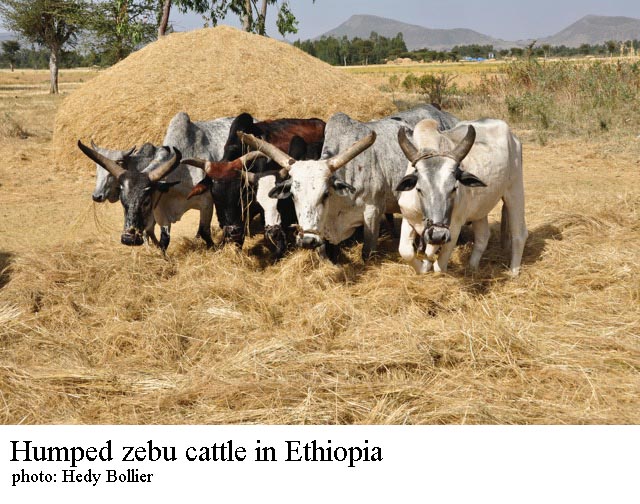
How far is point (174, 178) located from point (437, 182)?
347 centimetres

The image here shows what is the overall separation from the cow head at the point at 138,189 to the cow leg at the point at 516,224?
3.61 metres

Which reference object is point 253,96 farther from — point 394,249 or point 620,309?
point 620,309

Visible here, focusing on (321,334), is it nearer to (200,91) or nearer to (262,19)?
(200,91)

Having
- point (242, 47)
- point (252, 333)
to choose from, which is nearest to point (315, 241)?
point (252, 333)

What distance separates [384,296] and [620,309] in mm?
1937

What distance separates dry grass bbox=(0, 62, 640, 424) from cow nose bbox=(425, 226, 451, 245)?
611 millimetres

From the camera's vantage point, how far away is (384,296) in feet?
18.5

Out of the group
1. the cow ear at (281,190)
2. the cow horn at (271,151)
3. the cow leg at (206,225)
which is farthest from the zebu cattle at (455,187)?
Result: the cow leg at (206,225)

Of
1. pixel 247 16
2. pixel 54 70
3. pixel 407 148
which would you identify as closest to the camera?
pixel 407 148

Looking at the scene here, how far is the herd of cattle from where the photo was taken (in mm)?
5637

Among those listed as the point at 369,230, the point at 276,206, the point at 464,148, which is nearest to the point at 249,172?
the point at 276,206

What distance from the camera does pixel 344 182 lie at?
614 cm

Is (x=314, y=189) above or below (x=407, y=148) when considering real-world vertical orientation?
below

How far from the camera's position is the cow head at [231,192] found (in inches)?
266
